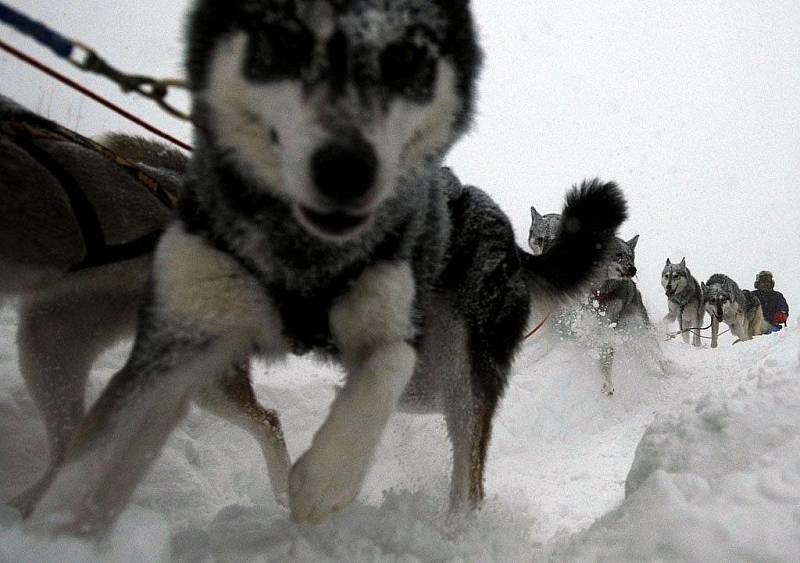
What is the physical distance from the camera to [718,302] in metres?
13.2

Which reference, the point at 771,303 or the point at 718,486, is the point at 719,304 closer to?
the point at 771,303

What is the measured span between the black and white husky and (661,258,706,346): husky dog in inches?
509

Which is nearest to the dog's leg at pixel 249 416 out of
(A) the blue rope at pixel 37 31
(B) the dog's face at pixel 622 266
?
(A) the blue rope at pixel 37 31

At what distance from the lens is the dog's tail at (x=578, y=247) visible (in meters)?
2.62

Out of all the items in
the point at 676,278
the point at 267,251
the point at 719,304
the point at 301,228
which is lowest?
the point at 267,251

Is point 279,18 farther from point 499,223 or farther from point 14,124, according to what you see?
point 499,223

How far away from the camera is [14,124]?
1.83 metres

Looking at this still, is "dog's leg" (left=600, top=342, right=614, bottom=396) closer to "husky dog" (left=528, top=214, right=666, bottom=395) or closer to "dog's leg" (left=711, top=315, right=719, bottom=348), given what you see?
"husky dog" (left=528, top=214, right=666, bottom=395)

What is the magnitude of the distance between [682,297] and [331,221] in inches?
536

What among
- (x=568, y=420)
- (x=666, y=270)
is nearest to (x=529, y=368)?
(x=568, y=420)

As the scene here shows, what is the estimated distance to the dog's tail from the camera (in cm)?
262

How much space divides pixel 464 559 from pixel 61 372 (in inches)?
63.4

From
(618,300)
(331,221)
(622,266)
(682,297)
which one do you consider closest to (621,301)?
(618,300)

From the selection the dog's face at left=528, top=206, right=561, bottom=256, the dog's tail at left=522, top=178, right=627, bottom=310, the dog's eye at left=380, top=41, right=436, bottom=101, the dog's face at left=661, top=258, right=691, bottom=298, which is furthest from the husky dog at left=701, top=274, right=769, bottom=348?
the dog's eye at left=380, top=41, right=436, bottom=101
